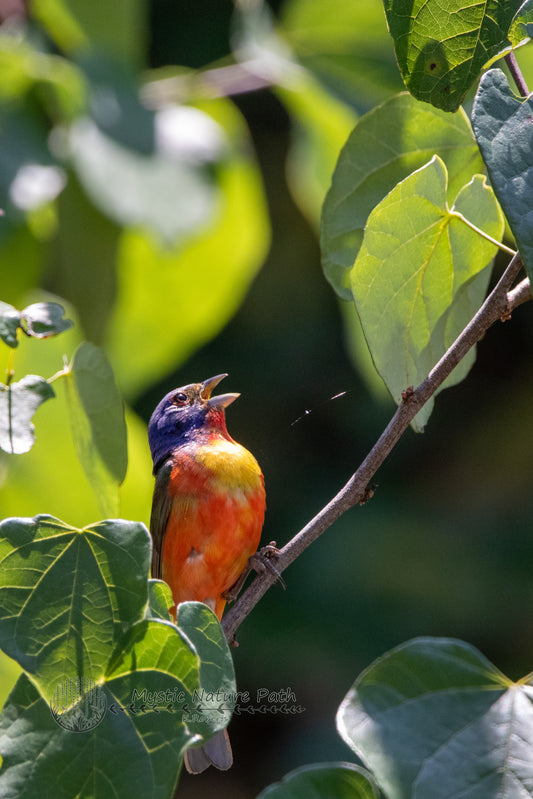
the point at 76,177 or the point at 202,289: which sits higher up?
the point at 76,177

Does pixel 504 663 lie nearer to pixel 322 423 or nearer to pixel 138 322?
pixel 322 423

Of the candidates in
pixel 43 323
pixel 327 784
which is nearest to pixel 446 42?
pixel 43 323

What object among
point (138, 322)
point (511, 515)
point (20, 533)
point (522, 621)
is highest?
point (20, 533)

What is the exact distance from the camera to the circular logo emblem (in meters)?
1.28

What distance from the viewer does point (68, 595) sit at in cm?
132

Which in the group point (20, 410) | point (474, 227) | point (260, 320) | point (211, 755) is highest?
point (474, 227)

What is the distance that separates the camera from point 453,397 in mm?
5602

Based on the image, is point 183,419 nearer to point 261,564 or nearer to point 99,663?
point 261,564

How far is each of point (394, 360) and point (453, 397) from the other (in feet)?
13.9

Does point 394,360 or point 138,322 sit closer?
point 394,360

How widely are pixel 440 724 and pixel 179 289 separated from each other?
212 cm

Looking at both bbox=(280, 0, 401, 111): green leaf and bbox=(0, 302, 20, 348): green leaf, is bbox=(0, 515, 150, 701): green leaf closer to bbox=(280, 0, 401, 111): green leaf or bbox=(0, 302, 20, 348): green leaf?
bbox=(0, 302, 20, 348): green leaf

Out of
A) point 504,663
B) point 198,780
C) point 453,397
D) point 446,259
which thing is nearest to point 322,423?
point 453,397

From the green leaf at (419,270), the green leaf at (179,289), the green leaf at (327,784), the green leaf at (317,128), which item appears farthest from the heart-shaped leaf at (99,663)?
the green leaf at (317,128)
